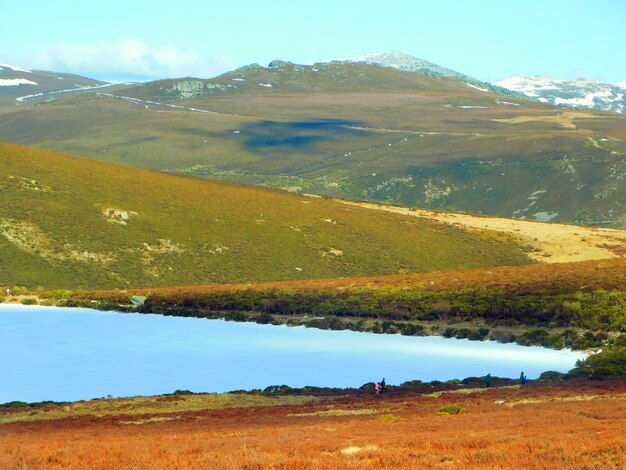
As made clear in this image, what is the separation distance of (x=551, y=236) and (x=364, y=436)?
108686 mm

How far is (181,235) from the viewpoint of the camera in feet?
386

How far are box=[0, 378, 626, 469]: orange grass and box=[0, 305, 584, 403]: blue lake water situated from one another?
10.6 metres

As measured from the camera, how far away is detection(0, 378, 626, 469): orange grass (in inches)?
987

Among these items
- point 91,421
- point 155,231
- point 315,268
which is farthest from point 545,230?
point 91,421

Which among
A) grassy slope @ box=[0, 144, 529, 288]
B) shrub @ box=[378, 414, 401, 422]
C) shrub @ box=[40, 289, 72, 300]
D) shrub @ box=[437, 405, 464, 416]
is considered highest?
grassy slope @ box=[0, 144, 529, 288]

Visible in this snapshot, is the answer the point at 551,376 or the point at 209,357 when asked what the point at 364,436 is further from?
the point at 209,357

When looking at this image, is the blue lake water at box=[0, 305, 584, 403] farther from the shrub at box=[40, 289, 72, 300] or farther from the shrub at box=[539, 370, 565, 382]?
the shrub at box=[40, 289, 72, 300]

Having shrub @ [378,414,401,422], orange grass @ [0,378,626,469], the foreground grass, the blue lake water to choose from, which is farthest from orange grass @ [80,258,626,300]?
shrub @ [378,414,401,422]

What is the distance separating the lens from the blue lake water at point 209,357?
5511 cm

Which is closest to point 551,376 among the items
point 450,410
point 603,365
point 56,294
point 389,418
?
point 603,365

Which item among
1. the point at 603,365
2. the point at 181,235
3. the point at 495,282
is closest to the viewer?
the point at 603,365

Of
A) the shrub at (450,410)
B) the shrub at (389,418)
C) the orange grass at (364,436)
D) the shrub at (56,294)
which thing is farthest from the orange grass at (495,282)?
the shrub at (389,418)

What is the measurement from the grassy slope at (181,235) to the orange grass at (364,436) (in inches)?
2501

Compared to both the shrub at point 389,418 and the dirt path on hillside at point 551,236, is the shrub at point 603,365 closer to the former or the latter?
the shrub at point 389,418
